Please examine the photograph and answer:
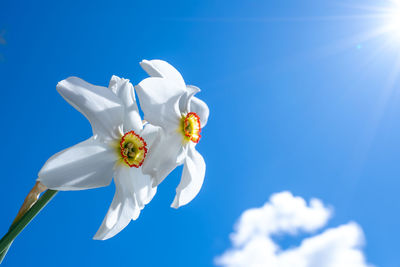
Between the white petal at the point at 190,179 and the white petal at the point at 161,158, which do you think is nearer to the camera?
the white petal at the point at 161,158

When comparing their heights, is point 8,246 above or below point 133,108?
below

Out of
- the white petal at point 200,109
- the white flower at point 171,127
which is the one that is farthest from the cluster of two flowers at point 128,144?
the white petal at point 200,109

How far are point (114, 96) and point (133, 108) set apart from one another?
0.07 metres

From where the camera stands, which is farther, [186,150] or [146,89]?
[186,150]

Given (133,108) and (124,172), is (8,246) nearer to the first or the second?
(124,172)

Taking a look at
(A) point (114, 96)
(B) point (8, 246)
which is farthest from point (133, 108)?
(B) point (8, 246)

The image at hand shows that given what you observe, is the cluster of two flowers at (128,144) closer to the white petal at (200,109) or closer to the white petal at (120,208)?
the white petal at (120,208)

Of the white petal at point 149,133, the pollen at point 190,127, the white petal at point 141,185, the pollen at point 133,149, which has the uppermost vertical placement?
the pollen at point 190,127

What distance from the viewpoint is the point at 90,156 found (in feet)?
2.80

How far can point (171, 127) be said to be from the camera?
910 millimetres

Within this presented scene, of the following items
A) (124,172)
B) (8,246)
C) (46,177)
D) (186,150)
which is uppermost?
(186,150)

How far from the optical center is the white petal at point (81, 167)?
2.63 ft

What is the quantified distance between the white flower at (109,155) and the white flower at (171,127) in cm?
7

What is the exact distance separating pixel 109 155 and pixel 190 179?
0.24 m
